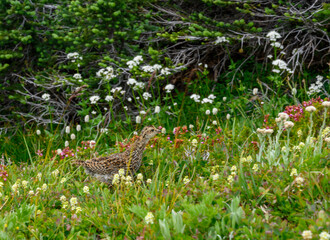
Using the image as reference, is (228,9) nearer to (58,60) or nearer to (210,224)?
(58,60)

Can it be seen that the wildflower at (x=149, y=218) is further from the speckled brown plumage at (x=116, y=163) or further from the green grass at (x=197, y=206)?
the speckled brown plumage at (x=116, y=163)

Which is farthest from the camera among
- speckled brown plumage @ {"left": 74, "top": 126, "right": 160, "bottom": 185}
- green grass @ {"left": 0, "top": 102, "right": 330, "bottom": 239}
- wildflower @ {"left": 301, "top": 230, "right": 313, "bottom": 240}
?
speckled brown plumage @ {"left": 74, "top": 126, "right": 160, "bottom": 185}

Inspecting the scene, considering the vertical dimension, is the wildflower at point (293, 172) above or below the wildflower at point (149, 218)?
above

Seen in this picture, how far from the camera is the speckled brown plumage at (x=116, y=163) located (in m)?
4.12

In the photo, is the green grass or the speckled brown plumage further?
the speckled brown plumage

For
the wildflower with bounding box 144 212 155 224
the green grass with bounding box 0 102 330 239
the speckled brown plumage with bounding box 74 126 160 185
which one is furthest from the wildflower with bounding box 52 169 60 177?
the wildflower with bounding box 144 212 155 224

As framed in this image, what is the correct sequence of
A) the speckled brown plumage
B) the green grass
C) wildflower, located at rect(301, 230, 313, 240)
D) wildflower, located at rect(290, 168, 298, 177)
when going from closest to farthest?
wildflower, located at rect(301, 230, 313, 240), the green grass, wildflower, located at rect(290, 168, 298, 177), the speckled brown plumage

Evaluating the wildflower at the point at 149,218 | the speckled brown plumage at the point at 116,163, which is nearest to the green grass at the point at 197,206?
the wildflower at the point at 149,218

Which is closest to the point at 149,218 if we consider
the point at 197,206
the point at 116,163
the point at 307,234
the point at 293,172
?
the point at 197,206

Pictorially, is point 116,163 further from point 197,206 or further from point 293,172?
point 293,172

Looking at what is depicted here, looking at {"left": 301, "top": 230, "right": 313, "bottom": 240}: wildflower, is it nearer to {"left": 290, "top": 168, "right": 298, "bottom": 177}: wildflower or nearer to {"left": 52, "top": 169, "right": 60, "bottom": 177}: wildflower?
{"left": 290, "top": 168, "right": 298, "bottom": 177}: wildflower

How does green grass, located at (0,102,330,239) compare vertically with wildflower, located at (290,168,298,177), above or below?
below

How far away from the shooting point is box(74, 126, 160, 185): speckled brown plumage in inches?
162

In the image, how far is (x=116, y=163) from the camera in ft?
13.7
